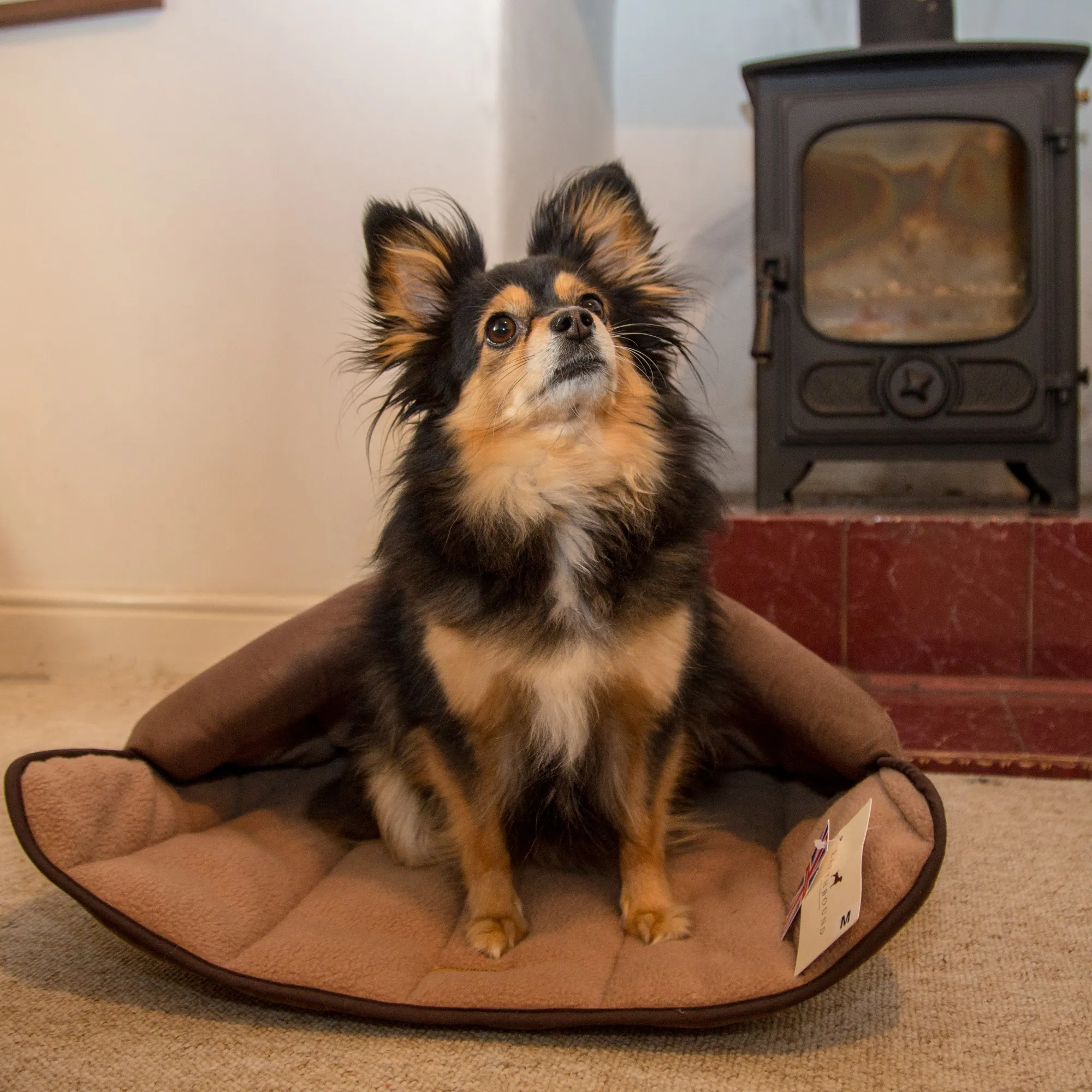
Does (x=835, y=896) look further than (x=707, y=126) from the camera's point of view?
No

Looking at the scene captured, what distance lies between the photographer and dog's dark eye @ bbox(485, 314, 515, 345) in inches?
67.4

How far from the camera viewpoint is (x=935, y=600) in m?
2.65

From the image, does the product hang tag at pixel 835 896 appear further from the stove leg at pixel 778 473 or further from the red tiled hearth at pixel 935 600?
the stove leg at pixel 778 473

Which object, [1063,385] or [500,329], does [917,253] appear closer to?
[1063,385]

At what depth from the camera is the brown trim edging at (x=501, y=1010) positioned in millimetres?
1265

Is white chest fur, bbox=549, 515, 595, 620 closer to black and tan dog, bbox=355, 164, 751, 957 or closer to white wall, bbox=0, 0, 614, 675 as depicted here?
black and tan dog, bbox=355, 164, 751, 957

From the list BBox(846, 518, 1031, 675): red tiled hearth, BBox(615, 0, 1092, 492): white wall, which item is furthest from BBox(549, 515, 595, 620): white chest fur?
BBox(615, 0, 1092, 492): white wall

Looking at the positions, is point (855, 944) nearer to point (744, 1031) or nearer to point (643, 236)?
point (744, 1031)

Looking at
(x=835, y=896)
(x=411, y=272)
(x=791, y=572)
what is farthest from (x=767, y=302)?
(x=835, y=896)

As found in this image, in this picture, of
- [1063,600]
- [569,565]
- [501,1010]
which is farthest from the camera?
[1063,600]

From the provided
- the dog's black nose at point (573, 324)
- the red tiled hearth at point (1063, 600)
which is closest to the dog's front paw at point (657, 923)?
the dog's black nose at point (573, 324)

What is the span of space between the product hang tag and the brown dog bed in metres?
0.02

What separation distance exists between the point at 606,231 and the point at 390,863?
4.04ft

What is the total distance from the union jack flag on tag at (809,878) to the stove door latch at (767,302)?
1582 mm
